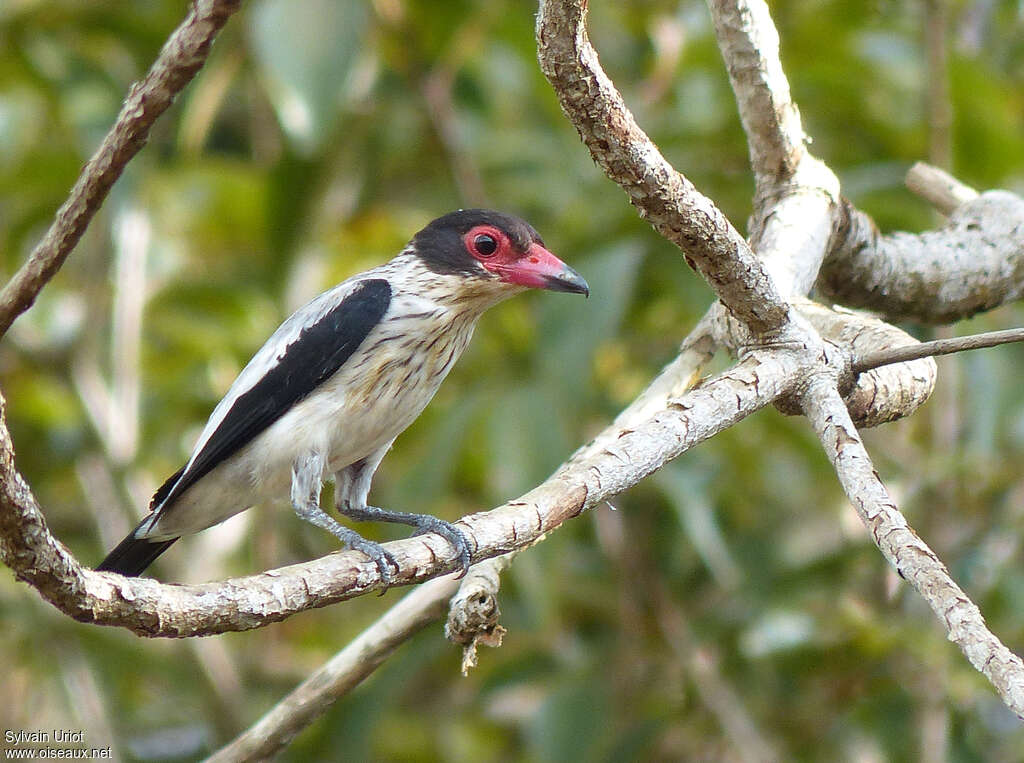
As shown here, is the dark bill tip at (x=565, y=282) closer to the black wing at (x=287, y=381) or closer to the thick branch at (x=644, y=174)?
the black wing at (x=287, y=381)

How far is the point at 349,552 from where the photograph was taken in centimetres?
197

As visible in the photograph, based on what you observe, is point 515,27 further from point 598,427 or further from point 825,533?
point 825,533

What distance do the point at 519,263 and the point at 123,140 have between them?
1.86 m

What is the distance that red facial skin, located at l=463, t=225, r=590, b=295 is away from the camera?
3189 mm

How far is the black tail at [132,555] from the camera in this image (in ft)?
10.8

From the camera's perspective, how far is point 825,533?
579 centimetres

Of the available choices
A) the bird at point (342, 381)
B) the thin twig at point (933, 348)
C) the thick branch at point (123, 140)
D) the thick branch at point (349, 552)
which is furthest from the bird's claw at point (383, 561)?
the bird at point (342, 381)

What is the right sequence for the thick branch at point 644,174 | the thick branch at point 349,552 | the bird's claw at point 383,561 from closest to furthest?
1. the thick branch at point 349,552
2. the thick branch at point 644,174
3. the bird's claw at point 383,561

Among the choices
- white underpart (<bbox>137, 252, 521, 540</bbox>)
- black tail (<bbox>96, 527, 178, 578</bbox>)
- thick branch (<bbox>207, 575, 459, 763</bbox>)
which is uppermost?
white underpart (<bbox>137, 252, 521, 540</bbox>)

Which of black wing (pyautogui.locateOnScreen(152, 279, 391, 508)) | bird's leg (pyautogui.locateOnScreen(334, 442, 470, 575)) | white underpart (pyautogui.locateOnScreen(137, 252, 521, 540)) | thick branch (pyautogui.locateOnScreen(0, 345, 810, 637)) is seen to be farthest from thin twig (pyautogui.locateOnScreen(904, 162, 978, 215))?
bird's leg (pyautogui.locateOnScreen(334, 442, 470, 575))

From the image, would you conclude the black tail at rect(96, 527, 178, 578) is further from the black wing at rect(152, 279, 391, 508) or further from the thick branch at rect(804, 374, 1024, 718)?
the thick branch at rect(804, 374, 1024, 718)

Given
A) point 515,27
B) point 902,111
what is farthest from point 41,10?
point 902,111

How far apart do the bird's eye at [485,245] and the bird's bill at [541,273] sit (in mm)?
37

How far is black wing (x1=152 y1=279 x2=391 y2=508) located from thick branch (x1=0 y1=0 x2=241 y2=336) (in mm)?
1580
